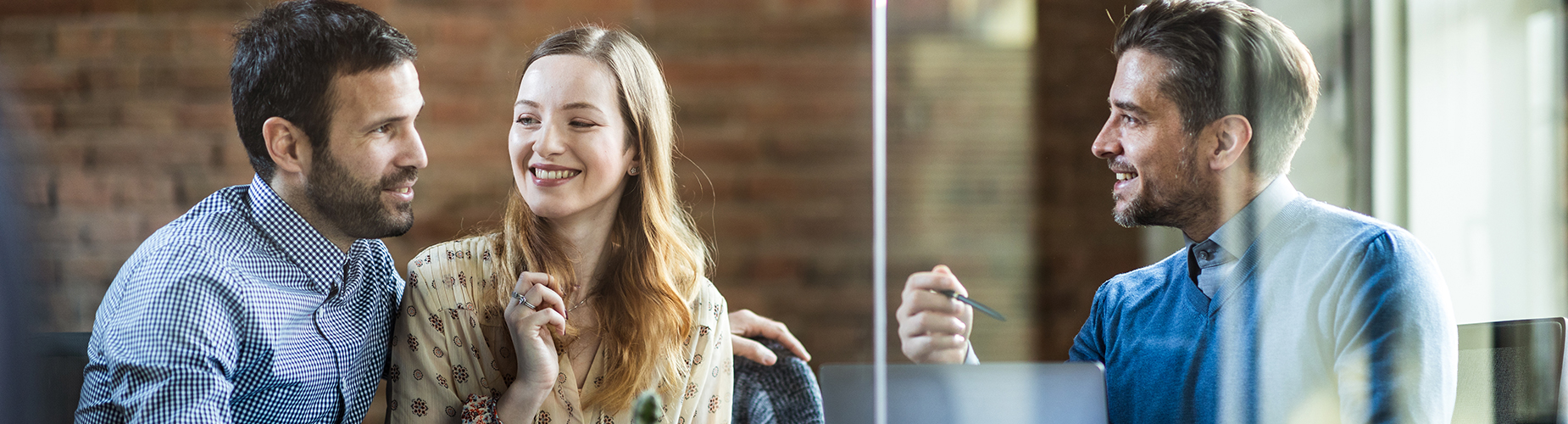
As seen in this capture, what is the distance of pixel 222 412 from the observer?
3.75ft

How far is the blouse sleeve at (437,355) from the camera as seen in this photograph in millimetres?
1293

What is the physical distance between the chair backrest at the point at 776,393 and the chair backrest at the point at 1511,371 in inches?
33.8

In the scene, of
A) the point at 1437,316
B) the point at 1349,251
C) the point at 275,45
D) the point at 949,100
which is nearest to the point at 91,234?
the point at 275,45

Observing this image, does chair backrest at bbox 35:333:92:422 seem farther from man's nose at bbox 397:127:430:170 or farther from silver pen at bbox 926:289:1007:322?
silver pen at bbox 926:289:1007:322

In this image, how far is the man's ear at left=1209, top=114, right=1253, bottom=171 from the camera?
1170 millimetres

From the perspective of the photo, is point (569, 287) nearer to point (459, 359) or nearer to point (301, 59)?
point (459, 359)

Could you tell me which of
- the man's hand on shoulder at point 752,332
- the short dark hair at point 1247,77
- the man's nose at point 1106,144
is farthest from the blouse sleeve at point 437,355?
the short dark hair at point 1247,77

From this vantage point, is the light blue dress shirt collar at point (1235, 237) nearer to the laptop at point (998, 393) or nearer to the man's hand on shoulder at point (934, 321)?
the laptop at point (998, 393)

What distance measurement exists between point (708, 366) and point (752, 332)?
0.38 feet

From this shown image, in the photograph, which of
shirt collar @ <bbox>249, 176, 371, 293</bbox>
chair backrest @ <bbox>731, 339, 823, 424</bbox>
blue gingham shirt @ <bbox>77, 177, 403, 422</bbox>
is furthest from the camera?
chair backrest @ <bbox>731, 339, 823, 424</bbox>

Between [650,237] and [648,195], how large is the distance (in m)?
0.06

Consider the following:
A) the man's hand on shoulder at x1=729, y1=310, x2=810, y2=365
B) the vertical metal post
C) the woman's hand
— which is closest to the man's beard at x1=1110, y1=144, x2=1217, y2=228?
the vertical metal post

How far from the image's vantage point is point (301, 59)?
48.5 inches

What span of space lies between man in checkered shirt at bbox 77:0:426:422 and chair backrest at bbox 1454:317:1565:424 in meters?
1.40
